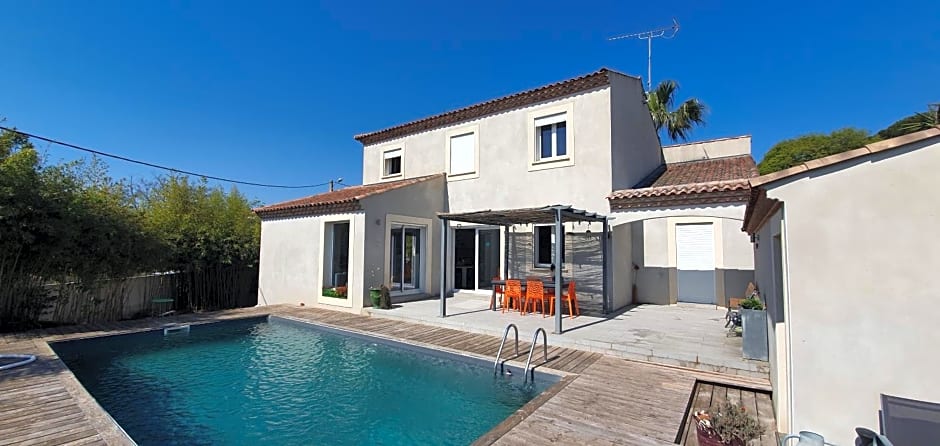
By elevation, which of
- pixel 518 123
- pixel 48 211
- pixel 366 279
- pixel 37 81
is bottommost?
pixel 366 279

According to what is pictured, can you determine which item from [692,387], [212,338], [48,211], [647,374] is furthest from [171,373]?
[692,387]

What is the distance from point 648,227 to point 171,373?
563 inches

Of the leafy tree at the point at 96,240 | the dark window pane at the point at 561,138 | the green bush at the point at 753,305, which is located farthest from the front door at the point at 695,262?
the leafy tree at the point at 96,240

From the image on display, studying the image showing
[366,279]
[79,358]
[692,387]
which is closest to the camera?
[692,387]

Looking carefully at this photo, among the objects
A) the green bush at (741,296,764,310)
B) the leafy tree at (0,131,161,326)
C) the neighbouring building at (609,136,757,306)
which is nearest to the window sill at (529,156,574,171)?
the neighbouring building at (609,136,757,306)

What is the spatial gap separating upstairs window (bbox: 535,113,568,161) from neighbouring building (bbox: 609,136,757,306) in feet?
8.49

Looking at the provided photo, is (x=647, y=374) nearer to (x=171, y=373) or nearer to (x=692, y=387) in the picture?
(x=692, y=387)

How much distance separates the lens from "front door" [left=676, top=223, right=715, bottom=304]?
13.5m

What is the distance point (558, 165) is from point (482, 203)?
11.1ft

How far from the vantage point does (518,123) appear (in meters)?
15.1

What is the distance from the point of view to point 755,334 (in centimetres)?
754

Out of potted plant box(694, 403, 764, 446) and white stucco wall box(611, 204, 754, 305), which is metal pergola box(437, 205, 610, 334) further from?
potted plant box(694, 403, 764, 446)

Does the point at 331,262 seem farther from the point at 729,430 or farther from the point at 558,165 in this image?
the point at 729,430

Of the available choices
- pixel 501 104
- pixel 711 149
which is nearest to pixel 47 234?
pixel 501 104
